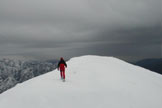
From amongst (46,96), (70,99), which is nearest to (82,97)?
(70,99)

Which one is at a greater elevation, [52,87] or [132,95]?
[52,87]

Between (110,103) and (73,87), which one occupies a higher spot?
(73,87)

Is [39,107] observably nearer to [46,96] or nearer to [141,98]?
[46,96]

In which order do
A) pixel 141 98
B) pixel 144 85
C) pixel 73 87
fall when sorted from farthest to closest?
1. pixel 144 85
2. pixel 73 87
3. pixel 141 98

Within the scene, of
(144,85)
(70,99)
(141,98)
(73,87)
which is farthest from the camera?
(144,85)

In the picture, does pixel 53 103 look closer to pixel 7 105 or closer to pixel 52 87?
pixel 52 87

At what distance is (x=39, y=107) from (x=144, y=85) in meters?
12.0

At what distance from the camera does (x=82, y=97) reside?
12.2 metres

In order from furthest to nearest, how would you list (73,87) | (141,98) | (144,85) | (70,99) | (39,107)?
(144,85) → (73,87) → (141,98) → (70,99) → (39,107)

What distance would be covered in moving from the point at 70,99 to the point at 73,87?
2262 mm

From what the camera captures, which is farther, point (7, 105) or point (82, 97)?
point (82, 97)

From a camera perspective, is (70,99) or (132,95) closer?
(70,99)

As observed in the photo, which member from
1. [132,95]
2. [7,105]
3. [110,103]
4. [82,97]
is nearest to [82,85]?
[82,97]

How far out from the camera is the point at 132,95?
13.3 metres
